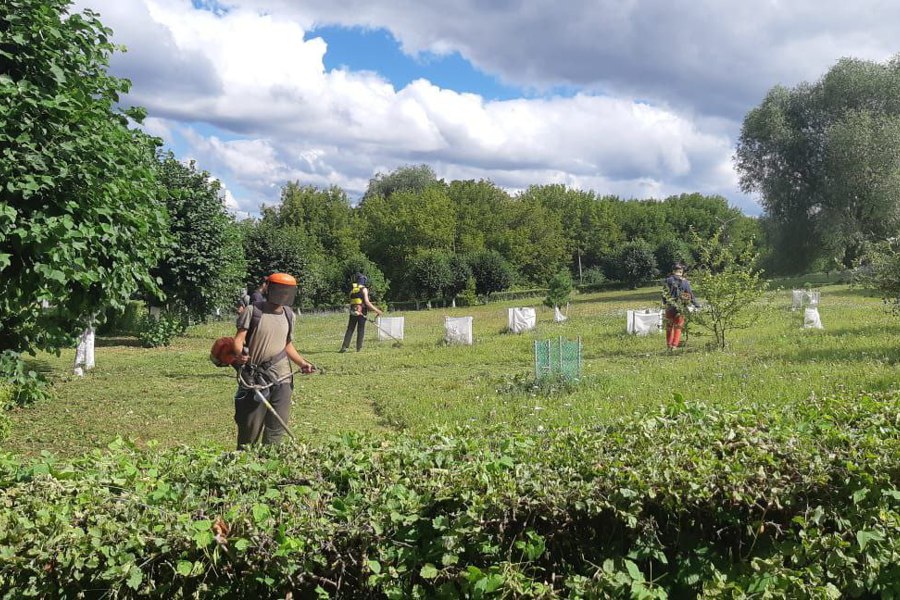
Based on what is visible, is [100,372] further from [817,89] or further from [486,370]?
[817,89]

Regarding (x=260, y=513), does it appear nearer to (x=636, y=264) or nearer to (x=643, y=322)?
(x=643, y=322)

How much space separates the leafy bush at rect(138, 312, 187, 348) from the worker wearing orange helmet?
14.9 metres

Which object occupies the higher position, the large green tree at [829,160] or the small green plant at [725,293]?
the large green tree at [829,160]

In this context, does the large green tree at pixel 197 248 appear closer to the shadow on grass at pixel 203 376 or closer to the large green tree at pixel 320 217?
the shadow on grass at pixel 203 376

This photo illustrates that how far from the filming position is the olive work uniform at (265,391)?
639 cm

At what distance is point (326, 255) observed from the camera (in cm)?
7306

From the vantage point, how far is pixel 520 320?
72.2 feet

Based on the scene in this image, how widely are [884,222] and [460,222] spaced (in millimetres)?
43952

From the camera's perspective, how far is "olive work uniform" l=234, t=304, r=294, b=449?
6391 mm

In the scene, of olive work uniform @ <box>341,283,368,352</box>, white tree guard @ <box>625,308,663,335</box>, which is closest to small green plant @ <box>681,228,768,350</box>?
white tree guard @ <box>625,308,663,335</box>

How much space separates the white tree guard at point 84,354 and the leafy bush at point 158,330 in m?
4.52

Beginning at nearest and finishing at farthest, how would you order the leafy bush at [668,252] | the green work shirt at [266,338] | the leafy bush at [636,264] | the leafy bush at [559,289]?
the green work shirt at [266,338] → the leafy bush at [559,289] → the leafy bush at [636,264] → the leafy bush at [668,252]

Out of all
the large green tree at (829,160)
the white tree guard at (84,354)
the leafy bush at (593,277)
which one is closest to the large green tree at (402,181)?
the leafy bush at (593,277)

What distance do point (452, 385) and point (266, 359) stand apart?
5610 mm
